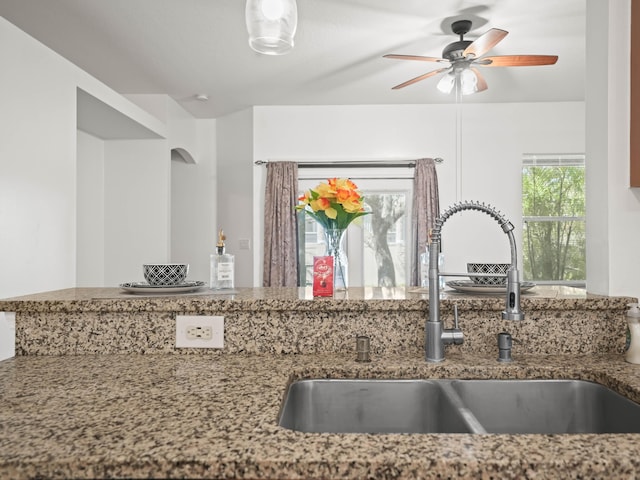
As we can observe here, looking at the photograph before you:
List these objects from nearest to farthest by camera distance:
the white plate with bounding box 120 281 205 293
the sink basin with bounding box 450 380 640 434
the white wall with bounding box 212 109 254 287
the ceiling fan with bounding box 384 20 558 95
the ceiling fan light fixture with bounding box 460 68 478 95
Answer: the sink basin with bounding box 450 380 640 434, the white plate with bounding box 120 281 205 293, the ceiling fan with bounding box 384 20 558 95, the ceiling fan light fixture with bounding box 460 68 478 95, the white wall with bounding box 212 109 254 287

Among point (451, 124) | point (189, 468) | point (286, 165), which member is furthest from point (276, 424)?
point (451, 124)

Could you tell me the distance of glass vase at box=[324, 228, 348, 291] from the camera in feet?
4.73

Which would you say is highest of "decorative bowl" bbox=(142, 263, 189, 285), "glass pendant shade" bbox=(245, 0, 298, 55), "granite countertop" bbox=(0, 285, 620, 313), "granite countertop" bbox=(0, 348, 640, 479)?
"glass pendant shade" bbox=(245, 0, 298, 55)

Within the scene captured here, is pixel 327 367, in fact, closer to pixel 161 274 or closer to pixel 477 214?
pixel 161 274

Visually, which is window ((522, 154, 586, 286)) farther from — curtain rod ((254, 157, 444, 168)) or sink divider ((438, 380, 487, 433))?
sink divider ((438, 380, 487, 433))

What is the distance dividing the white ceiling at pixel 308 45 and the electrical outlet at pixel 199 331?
2.21 metres

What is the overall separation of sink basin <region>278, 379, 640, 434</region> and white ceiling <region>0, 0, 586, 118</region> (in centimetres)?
240

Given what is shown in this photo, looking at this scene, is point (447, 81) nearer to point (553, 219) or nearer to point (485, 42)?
point (485, 42)

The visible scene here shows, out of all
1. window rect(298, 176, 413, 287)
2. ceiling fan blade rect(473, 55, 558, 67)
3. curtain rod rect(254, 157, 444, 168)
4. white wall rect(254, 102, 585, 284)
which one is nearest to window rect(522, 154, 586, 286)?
white wall rect(254, 102, 585, 284)

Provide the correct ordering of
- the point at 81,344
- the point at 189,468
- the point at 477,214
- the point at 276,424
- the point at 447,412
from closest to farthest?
the point at 189,468
the point at 276,424
the point at 447,412
the point at 81,344
the point at 477,214

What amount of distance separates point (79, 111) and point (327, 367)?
3328 millimetres

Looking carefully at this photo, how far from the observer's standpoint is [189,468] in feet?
2.10

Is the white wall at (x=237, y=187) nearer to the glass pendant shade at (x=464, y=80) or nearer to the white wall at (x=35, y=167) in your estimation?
the white wall at (x=35, y=167)

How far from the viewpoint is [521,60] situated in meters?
2.84
